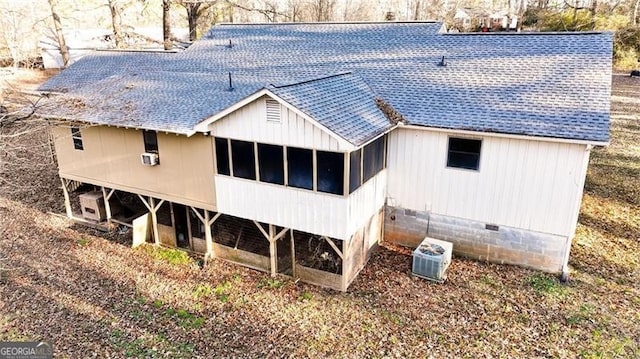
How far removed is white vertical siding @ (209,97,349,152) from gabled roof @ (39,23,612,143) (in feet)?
1.25

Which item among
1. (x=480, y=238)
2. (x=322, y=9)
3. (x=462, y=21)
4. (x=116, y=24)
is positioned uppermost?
(x=322, y=9)

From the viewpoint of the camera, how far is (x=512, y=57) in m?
12.3

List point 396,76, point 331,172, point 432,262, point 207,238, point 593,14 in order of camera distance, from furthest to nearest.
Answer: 1. point 593,14
2. point 396,76
3. point 207,238
4. point 432,262
5. point 331,172

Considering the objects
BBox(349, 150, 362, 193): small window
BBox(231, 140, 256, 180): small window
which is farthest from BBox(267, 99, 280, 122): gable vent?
BBox(349, 150, 362, 193): small window

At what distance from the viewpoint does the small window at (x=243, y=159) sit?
33.3 feet

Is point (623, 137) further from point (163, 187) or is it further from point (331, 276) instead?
point (163, 187)

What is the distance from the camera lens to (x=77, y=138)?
1366 centimetres

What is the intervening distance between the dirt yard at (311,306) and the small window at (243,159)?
2.76m

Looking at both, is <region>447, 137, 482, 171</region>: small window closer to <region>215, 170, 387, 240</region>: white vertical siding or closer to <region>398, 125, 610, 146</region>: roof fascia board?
<region>398, 125, 610, 146</region>: roof fascia board

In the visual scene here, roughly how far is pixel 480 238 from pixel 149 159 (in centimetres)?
938

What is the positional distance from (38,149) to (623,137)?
2977 centimetres

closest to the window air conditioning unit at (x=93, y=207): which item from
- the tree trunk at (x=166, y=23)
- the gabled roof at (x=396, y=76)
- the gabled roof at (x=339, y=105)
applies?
the gabled roof at (x=396, y=76)

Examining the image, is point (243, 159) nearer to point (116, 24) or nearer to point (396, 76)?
point (396, 76)

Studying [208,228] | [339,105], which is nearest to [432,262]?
[339,105]
